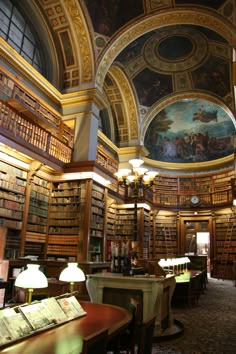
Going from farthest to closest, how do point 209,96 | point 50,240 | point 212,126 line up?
point 212,126 → point 209,96 → point 50,240

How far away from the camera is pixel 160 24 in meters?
11.1

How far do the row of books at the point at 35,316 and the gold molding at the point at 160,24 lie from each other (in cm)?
899

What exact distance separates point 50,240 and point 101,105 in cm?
487

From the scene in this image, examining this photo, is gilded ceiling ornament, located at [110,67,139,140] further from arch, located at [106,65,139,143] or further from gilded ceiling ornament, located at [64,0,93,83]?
gilded ceiling ornament, located at [64,0,93,83]

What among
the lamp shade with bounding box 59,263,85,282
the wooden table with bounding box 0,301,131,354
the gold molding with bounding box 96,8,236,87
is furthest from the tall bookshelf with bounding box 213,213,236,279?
the lamp shade with bounding box 59,263,85,282

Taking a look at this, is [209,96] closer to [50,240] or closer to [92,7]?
[92,7]

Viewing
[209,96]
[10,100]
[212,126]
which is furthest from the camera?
[212,126]

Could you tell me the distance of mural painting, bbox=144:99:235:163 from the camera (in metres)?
17.0

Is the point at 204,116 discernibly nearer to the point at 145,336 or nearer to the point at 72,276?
the point at 72,276

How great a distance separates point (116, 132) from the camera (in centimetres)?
1530

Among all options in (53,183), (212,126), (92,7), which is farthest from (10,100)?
(212,126)

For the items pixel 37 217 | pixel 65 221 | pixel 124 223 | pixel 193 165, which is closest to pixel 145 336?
pixel 37 217

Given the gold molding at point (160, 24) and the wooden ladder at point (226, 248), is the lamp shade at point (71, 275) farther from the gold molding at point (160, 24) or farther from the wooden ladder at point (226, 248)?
the wooden ladder at point (226, 248)

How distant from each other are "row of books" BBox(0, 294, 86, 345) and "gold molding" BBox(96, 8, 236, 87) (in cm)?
899
